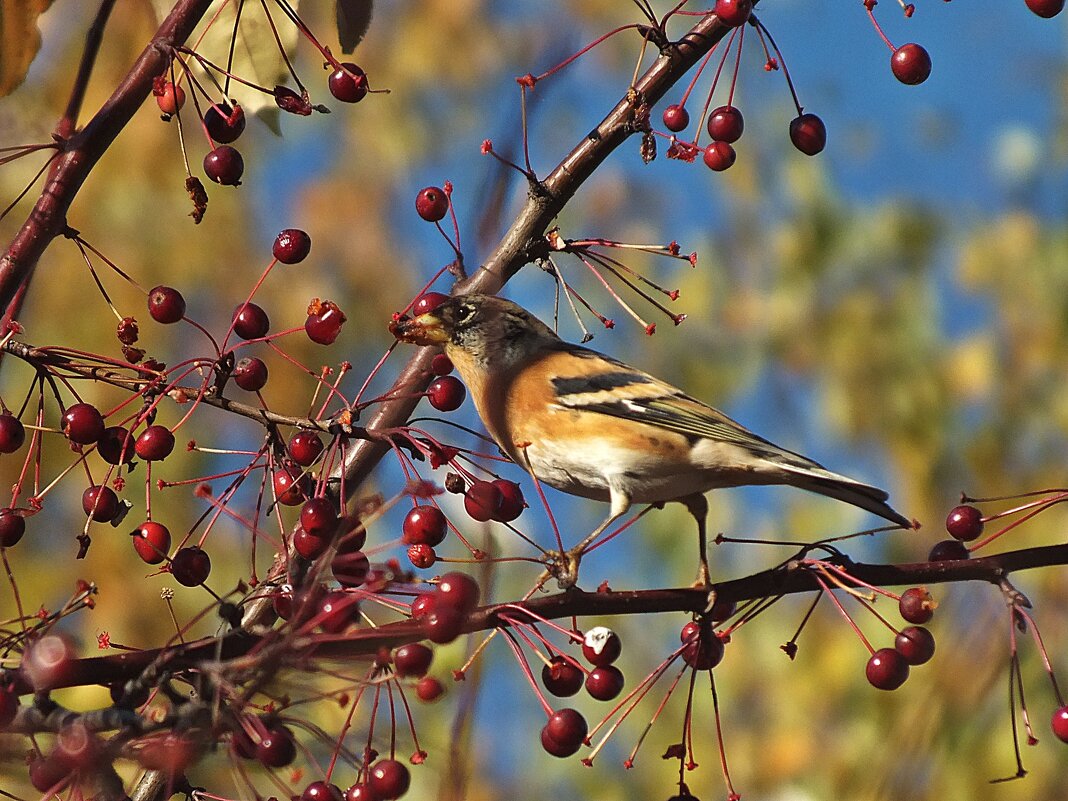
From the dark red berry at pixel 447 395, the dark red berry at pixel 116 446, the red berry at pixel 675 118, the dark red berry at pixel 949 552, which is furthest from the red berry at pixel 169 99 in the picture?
the dark red berry at pixel 949 552

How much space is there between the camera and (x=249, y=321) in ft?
8.17

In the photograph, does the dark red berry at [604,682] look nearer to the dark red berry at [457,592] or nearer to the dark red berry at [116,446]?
the dark red berry at [457,592]

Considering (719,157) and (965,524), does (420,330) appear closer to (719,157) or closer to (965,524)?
(719,157)

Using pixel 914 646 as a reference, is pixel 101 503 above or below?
below

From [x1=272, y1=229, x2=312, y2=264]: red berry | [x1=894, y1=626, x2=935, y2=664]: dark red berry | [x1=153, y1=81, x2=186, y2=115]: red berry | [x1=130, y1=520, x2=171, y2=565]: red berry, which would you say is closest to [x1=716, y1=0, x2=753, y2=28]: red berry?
[x1=272, y1=229, x2=312, y2=264]: red berry

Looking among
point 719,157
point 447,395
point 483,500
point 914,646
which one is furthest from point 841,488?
point 483,500

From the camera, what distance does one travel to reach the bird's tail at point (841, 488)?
3.02m

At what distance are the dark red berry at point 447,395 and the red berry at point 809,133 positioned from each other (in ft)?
3.18

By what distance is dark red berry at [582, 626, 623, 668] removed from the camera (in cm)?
224

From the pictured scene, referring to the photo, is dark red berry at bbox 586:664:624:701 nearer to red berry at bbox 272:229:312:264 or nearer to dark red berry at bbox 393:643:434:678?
dark red berry at bbox 393:643:434:678

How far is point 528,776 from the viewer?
692 centimetres

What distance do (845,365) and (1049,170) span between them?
2.06 meters

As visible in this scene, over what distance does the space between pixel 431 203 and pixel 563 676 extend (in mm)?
1208

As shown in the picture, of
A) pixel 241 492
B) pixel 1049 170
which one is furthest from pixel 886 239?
pixel 241 492
